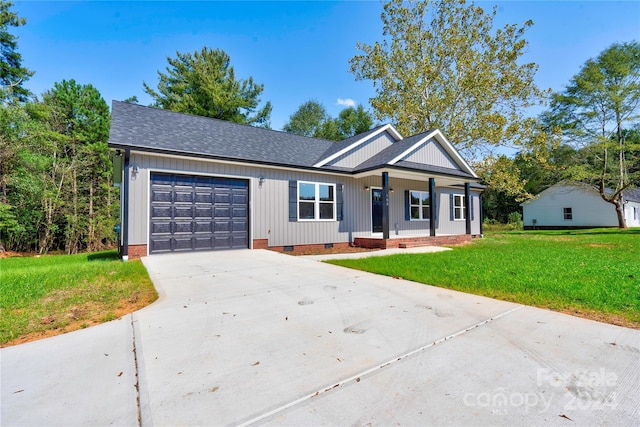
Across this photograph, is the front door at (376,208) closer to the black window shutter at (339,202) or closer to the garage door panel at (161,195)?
the black window shutter at (339,202)

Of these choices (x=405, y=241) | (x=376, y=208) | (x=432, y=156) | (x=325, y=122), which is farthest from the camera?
(x=325, y=122)

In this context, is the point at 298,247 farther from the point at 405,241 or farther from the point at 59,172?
the point at 59,172

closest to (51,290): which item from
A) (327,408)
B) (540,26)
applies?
(327,408)

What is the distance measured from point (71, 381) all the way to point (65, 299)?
2.67 metres

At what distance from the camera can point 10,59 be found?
52.6ft

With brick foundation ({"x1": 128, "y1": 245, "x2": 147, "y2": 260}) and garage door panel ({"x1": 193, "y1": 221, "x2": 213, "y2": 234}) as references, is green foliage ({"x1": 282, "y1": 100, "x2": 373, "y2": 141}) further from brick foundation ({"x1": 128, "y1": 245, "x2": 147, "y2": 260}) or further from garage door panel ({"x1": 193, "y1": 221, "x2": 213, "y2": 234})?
brick foundation ({"x1": 128, "y1": 245, "x2": 147, "y2": 260})

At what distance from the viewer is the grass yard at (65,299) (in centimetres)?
304

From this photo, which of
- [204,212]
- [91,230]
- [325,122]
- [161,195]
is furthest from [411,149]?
[325,122]

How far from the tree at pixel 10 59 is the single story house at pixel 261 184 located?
1284 centimetres

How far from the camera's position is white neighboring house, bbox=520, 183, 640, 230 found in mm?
26719

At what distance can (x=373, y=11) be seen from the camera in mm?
19250

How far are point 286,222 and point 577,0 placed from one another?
1310cm

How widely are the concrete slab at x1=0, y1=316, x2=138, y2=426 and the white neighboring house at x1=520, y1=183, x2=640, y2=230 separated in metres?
31.3

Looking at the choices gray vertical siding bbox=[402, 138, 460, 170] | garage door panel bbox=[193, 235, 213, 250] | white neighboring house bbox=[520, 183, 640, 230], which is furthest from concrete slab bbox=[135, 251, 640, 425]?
white neighboring house bbox=[520, 183, 640, 230]
